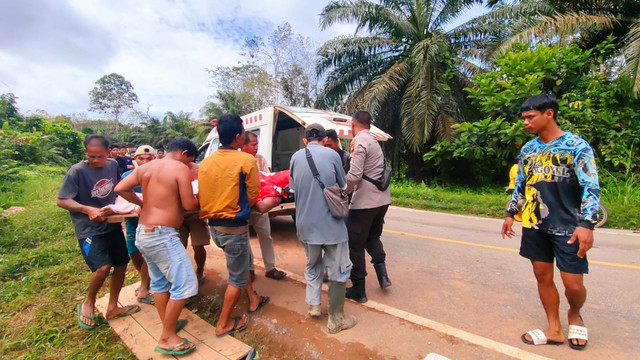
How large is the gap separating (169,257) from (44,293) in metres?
2.65

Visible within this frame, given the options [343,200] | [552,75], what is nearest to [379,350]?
[343,200]

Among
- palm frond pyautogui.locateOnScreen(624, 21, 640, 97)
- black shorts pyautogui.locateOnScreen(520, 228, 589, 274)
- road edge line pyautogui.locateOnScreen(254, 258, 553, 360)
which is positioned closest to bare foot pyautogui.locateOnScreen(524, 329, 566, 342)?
road edge line pyautogui.locateOnScreen(254, 258, 553, 360)

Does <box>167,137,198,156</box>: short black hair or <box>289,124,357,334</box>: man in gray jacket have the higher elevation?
<box>167,137,198,156</box>: short black hair

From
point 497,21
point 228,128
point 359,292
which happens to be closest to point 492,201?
point 359,292

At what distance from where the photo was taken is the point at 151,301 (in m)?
3.54

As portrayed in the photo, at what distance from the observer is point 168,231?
104 inches

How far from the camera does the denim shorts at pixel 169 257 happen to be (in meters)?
2.59

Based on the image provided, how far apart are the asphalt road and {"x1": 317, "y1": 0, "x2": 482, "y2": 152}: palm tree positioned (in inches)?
277

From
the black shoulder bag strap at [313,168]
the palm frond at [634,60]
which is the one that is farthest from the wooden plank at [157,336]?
the palm frond at [634,60]

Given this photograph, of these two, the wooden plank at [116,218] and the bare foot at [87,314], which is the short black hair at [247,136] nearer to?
the wooden plank at [116,218]

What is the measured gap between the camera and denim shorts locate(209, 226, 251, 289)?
9.14ft

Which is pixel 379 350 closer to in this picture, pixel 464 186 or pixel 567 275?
pixel 567 275

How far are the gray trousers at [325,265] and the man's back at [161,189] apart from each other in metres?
1.14

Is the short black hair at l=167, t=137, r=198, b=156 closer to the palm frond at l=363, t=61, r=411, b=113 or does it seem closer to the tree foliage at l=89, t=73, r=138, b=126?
the palm frond at l=363, t=61, r=411, b=113
